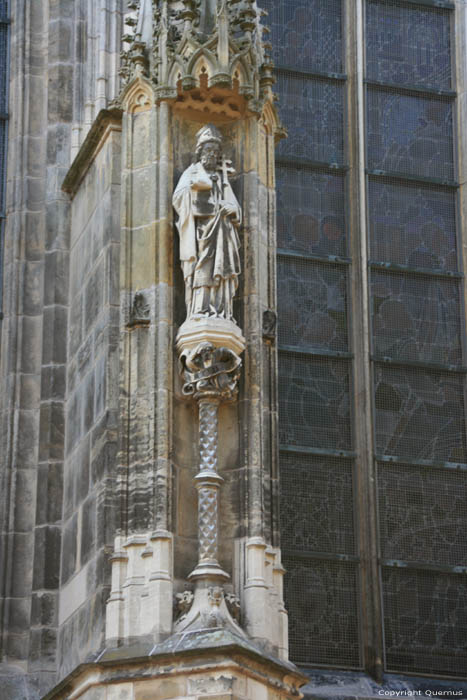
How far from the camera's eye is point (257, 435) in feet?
49.6

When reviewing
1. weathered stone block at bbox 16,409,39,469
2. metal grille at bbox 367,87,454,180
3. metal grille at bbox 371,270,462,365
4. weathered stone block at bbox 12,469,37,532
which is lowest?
weathered stone block at bbox 12,469,37,532

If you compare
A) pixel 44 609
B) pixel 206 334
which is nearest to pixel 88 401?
pixel 206 334

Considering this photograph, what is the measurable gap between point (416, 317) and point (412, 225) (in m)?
1.06

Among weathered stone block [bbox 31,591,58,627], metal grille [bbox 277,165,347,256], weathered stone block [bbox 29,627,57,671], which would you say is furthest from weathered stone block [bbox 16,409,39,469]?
metal grille [bbox 277,165,347,256]

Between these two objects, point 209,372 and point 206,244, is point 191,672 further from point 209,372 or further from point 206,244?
point 206,244

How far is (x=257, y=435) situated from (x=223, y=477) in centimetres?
44

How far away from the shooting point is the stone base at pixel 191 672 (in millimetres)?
13828

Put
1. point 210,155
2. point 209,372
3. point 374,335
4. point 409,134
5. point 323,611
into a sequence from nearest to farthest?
1. point 209,372
2. point 210,155
3. point 323,611
4. point 374,335
5. point 409,134

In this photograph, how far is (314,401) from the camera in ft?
60.5

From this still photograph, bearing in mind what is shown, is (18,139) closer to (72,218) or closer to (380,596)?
(72,218)

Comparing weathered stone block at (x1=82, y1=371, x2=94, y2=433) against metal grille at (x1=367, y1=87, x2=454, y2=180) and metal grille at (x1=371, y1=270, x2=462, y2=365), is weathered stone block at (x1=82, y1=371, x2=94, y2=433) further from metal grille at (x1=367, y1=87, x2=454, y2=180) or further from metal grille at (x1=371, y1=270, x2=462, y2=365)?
metal grille at (x1=367, y1=87, x2=454, y2=180)

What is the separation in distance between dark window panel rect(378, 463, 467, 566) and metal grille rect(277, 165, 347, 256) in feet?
8.08

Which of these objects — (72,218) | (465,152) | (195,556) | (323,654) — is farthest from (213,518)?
(465,152)

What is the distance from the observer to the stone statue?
50.3 feet
